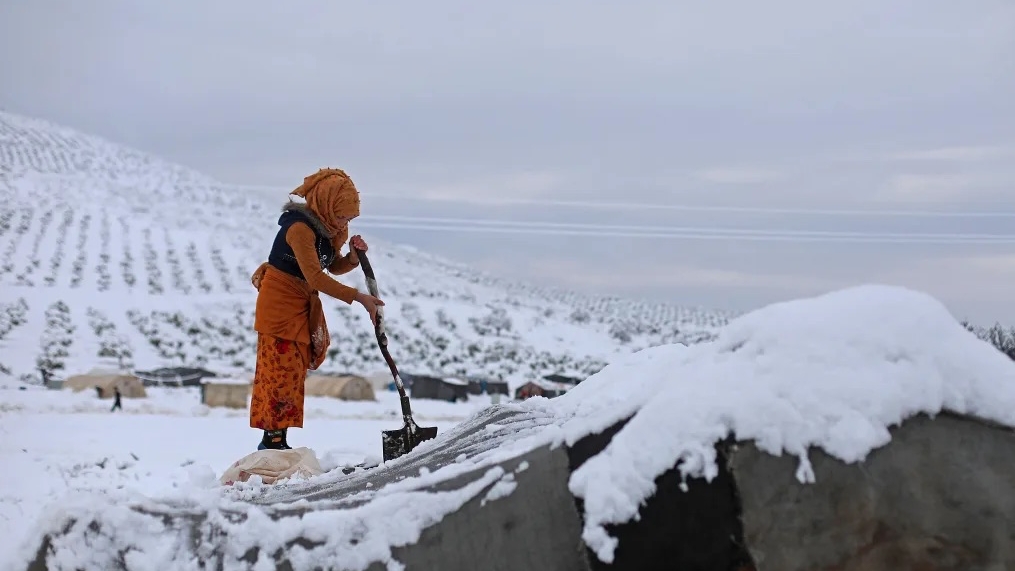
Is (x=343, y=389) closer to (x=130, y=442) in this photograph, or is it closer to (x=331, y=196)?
(x=130, y=442)

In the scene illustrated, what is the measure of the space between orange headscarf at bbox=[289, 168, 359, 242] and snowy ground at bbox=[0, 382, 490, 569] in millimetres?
1131

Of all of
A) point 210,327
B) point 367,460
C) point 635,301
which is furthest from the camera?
point 635,301

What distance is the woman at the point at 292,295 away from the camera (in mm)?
5027

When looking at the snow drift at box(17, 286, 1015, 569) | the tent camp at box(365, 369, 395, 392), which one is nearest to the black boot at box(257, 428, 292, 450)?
the snow drift at box(17, 286, 1015, 569)

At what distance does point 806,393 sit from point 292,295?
3465 millimetres

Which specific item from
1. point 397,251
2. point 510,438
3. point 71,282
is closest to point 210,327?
point 71,282

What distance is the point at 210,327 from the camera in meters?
26.4

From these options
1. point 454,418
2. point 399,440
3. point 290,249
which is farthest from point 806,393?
point 454,418

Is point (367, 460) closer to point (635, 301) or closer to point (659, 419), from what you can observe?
point (659, 419)

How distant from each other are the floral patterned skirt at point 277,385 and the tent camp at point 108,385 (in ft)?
31.2

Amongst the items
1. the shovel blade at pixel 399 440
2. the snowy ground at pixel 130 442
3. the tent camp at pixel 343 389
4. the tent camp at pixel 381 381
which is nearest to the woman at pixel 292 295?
the snowy ground at pixel 130 442

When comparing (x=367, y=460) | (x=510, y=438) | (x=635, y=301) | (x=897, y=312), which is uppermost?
(x=897, y=312)

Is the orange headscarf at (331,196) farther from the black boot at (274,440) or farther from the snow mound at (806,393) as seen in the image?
the snow mound at (806,393)

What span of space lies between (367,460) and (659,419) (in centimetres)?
228
